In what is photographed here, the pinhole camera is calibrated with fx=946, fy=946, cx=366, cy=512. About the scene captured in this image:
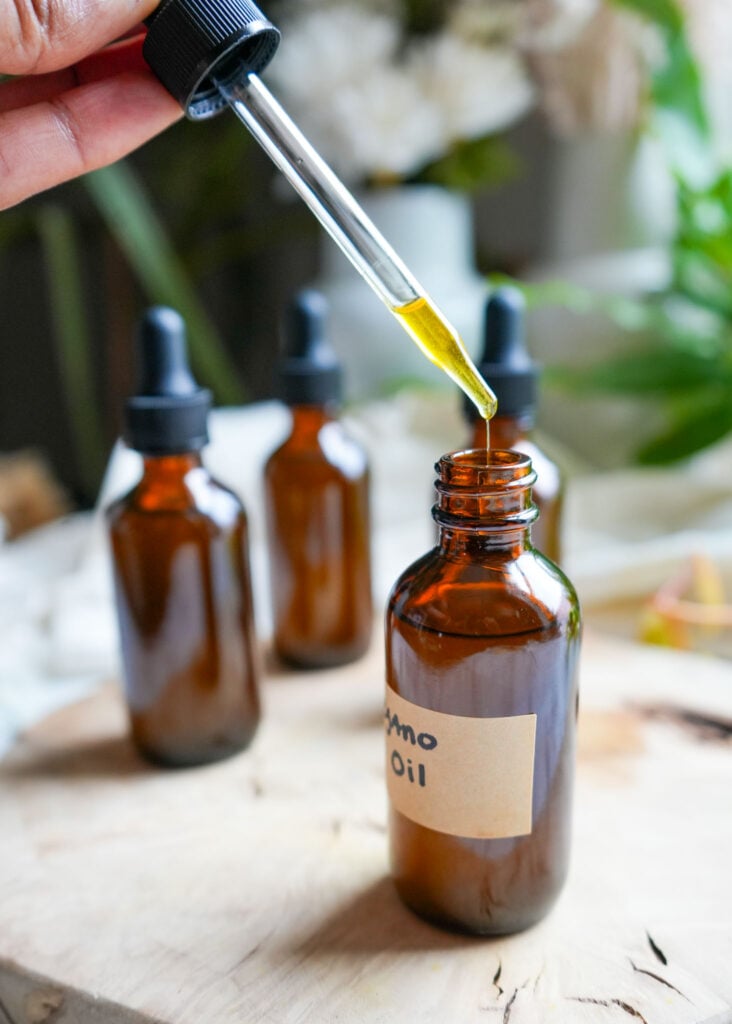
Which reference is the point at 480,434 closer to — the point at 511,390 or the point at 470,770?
the point at 511,390

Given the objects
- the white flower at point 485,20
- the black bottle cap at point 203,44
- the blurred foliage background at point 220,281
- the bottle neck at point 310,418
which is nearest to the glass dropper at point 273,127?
the black bottle cap at point 203,44

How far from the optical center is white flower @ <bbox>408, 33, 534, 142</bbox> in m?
0.98

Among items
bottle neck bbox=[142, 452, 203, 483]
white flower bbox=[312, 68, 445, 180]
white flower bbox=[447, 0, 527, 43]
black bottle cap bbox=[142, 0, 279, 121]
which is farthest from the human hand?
white flower bbox=[447, 0, 527, 43]

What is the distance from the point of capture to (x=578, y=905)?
44 cm

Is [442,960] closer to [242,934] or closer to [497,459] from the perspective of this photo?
[242,934]

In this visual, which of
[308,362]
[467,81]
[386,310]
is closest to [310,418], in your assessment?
[308,362]

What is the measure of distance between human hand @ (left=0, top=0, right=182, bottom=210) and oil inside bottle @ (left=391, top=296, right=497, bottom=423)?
176 mm

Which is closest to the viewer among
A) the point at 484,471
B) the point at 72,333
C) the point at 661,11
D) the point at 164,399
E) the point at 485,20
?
the point at 484,471

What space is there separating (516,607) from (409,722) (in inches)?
2.8

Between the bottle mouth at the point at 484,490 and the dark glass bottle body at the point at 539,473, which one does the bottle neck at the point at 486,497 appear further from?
the dark glass bottle body at the point at 539,473

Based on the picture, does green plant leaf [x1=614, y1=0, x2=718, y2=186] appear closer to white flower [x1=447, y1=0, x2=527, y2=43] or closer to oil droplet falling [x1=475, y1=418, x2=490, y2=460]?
white flower [x1=447, y1=0, x2=527, y2=43]

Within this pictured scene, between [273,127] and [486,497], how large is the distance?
20cm

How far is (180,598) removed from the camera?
554 millimetres

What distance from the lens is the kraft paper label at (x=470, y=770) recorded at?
401 millimetres
